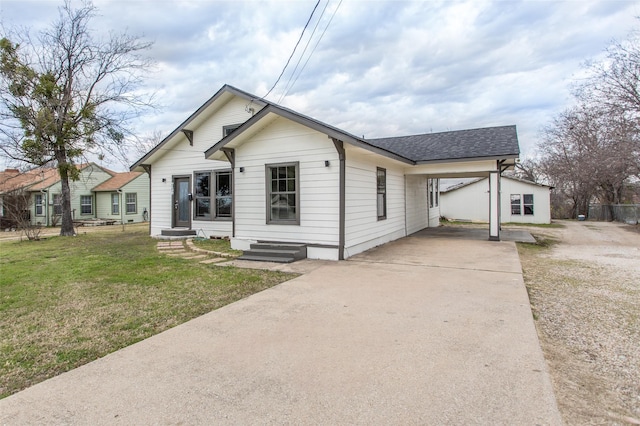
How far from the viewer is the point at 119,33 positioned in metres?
13.8

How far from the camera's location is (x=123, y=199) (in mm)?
22953

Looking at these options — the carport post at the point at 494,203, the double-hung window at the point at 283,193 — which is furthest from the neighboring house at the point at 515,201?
the double-hung window at the point at 283,193

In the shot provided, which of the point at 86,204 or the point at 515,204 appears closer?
the point at 515,204

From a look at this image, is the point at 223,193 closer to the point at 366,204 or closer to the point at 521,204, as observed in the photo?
the point at 366,204

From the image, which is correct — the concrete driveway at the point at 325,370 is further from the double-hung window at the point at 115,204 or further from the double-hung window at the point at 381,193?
the double-hung window at the point at 115,204

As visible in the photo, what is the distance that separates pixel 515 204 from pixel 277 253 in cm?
1844

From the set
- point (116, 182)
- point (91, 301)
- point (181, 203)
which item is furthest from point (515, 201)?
point (116, 182)

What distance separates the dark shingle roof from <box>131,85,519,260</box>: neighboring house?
0.13ft

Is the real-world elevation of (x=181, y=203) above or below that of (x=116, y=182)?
below

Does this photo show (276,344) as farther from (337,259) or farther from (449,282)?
(337,259)

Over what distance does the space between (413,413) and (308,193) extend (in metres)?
6.32

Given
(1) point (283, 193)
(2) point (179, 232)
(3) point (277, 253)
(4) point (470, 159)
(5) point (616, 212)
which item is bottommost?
(3) point (277, 253)

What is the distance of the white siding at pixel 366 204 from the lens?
823 cm

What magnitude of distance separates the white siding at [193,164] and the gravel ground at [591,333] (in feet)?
30.8
